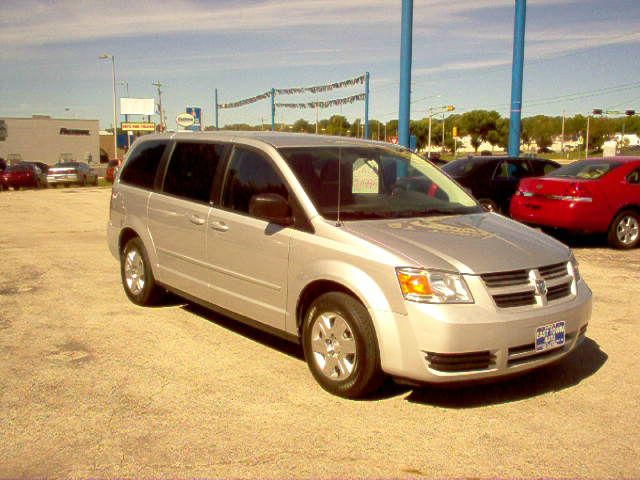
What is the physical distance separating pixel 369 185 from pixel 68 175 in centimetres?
3370

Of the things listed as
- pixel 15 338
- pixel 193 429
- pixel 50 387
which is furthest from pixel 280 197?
pixel 15 338

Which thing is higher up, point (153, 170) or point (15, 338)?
point (153, 170)

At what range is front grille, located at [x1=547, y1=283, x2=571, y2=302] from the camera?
4586 mm

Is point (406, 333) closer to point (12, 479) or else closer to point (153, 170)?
point (12, 479)

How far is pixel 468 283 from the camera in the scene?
4.25 m

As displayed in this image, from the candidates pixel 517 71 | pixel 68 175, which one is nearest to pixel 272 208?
pixel 517 71

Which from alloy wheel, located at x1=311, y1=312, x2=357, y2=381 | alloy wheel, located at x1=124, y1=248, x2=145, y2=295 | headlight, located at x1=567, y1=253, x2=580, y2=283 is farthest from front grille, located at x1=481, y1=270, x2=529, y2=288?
alloy wheel, located at x1=124, y1=248, x2=145, y2=295

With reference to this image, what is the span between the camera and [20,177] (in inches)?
1357

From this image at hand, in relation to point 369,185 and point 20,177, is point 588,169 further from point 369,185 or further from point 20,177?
point 20,177

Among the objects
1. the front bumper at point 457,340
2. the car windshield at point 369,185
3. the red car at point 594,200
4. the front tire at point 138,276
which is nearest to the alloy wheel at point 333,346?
the front bumper at point 457,340

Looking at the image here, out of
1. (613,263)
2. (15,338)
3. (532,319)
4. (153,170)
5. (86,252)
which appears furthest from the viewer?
(86,252)

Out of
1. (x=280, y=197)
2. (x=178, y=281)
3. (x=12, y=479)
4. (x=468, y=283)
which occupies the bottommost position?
(x=12, y=479)

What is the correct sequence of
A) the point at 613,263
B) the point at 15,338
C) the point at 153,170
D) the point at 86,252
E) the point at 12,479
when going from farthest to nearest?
the point at 86,252 → the point at 613,263 → the point at 153,170 → the point at 15,338 → the point at 12,479

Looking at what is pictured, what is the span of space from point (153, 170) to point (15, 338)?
203cm
